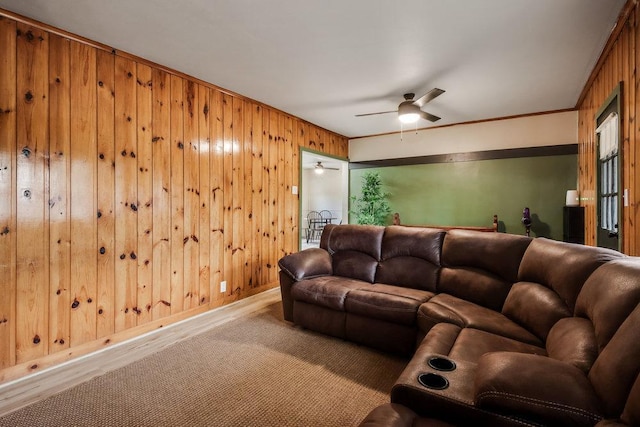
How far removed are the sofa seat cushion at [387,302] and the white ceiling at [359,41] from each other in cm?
211

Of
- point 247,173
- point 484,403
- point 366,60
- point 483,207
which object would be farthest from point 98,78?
point 483,207

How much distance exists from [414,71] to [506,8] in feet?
3.36

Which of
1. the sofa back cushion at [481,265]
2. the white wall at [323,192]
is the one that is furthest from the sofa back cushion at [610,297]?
the white wall at [323,192]

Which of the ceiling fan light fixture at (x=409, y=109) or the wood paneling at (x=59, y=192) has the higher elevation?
the ceiling fan light fixture at (x=409, y=109)

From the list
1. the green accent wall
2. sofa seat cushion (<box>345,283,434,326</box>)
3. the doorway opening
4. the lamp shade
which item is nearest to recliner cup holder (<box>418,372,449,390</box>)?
sofa seat cushion (<box>345,283,434,326</box>)

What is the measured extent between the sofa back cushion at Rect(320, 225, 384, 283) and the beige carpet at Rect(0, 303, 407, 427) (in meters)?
0.72

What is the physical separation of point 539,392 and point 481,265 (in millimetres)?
1611

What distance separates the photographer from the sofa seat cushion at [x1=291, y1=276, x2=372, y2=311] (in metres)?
2.67

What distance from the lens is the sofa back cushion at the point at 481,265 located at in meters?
2.30

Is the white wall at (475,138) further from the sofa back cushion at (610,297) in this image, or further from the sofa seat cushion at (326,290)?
the sofa back cushion at (610,297)

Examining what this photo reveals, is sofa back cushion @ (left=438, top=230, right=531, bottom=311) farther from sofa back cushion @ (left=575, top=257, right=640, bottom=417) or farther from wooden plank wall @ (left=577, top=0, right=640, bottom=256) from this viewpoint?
sofa back cushion @ (left=575, top=257, right=640, bottom=417)

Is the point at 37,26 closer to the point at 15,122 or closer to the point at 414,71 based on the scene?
the point at 15,122

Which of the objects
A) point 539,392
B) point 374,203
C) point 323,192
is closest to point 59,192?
point 539,392

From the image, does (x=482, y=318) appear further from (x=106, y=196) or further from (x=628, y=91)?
(x=106, y=196)
